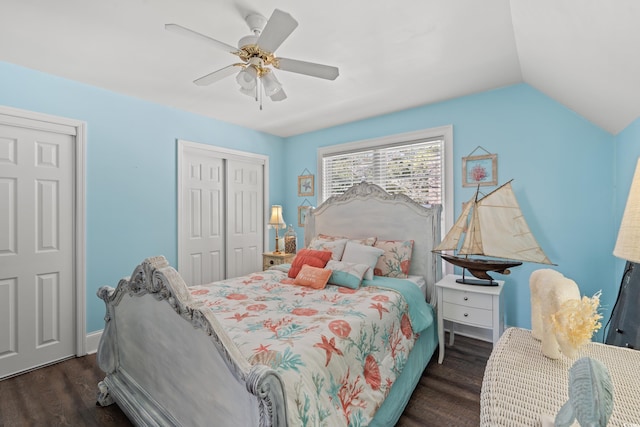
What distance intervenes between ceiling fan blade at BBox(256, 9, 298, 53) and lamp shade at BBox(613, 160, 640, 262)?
1537 millimetres

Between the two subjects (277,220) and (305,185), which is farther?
(305,185)

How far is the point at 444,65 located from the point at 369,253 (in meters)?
1.68

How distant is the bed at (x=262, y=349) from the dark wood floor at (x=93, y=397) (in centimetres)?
11

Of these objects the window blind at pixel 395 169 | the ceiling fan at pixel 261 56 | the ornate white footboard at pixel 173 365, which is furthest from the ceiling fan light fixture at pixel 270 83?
the window blind at pixel 395 169

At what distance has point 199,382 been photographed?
1272 millimetres

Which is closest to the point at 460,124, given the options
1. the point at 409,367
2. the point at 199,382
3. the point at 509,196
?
the point at 509,196

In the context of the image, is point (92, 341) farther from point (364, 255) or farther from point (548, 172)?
point (548, 172)

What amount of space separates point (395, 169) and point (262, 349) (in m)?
2.72

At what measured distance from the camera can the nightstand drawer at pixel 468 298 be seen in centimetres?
224

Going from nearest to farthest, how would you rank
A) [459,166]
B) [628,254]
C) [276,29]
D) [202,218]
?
[628,254] < [276,29] < [459,166] < [202,218]

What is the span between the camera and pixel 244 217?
415 cm

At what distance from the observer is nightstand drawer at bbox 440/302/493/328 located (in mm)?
2238

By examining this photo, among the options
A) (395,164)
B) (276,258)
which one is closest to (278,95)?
(395,164)

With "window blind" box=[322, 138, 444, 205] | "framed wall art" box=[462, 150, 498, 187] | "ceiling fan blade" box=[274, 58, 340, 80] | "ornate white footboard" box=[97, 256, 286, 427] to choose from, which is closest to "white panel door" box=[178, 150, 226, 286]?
"window blind" box=[322, 138, 444, 205]
